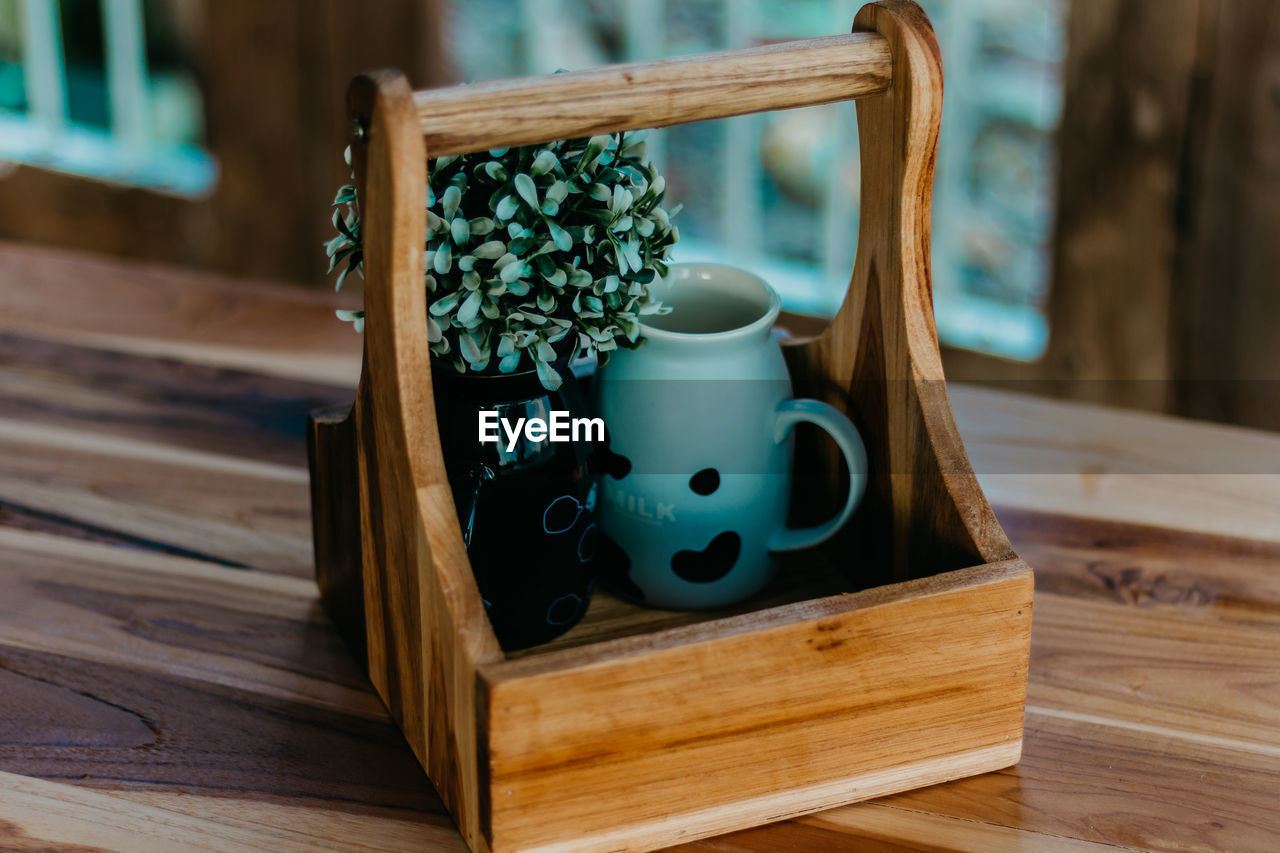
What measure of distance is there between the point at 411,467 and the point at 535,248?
14cm

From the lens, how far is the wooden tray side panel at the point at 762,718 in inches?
28.0

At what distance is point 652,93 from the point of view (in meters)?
0.77

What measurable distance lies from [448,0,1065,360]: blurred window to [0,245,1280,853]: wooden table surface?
38.2 inches

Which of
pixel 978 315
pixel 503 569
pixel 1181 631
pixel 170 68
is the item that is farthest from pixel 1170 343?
pixel 170 68

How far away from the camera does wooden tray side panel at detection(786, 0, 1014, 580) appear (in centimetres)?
83

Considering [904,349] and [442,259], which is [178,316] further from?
[904,349]

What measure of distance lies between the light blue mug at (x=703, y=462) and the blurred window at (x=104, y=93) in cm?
183

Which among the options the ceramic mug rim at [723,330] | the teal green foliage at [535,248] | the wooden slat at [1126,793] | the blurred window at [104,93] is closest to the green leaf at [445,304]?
the teal green foliage at [535,248]

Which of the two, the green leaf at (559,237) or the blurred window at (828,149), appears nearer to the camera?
the green leaf at (559,237)

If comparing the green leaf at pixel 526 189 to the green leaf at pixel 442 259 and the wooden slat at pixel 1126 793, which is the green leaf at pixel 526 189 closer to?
the green leaf at pixel 442 259

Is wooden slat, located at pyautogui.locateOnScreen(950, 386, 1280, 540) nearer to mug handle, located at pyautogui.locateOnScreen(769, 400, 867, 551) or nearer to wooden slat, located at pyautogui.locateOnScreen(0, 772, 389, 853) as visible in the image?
mug handle, located at pyautogui.locateOnScreen(769, 400, 867, 551)

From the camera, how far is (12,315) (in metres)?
1.39

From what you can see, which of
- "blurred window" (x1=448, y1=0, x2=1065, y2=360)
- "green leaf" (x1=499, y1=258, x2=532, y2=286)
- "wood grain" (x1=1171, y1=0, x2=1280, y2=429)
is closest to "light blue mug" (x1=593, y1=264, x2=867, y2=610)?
"green leaf" (x1=499, y1=258, x2=532, y2=286)

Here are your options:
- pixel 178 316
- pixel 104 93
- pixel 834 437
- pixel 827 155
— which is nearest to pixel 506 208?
pixel 834 437
